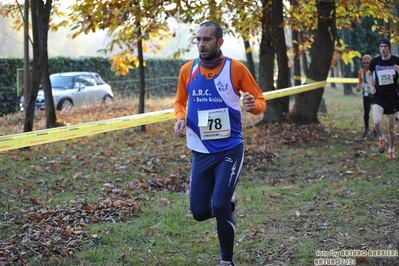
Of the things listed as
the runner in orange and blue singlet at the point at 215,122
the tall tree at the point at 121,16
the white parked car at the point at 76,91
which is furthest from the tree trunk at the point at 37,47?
the white parked car at the point at 76,91

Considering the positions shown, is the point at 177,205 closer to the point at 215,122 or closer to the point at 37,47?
the point at 215,122

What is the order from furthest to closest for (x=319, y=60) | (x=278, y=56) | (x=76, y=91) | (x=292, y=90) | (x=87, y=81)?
(x=87, y=81), (x=76, y=91), (x=278, y=56), (x=319, y=60), (x=292, y=90)

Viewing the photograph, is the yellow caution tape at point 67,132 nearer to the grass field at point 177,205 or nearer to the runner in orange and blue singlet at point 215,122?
the grass field at point 177,205

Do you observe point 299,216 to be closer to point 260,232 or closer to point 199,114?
A: point 260,232

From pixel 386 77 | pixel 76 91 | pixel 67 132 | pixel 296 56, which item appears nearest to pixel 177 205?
pixel 67 132

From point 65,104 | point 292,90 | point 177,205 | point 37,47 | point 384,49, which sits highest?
point 37,47

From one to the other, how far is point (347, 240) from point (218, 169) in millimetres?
2016

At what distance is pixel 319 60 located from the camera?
51.5ft

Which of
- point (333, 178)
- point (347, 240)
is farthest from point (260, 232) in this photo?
point (333, 178)

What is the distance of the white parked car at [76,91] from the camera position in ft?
76.4

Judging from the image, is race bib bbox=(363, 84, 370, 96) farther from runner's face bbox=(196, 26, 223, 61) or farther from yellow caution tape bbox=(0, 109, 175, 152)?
runner's face bbox=(196, 26, 223, 61)

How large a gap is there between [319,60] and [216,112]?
10.9m

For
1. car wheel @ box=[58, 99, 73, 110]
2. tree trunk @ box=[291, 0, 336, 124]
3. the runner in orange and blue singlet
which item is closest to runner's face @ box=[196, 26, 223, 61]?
the runner in orange and blue singlet

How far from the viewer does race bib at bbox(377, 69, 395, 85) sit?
35.9 feet
